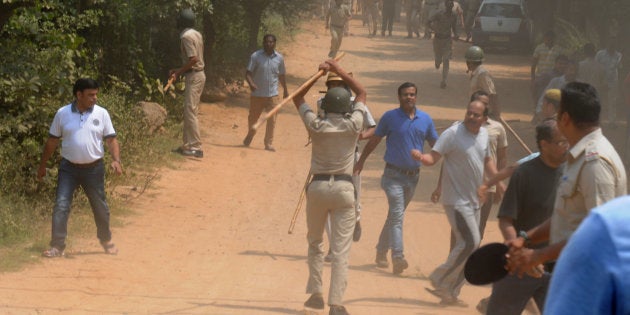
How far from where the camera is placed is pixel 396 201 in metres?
10.1

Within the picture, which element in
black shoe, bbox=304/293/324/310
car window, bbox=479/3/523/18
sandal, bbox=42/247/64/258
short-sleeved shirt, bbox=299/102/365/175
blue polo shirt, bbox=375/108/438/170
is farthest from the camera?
car window, bbox=479/3/523/18

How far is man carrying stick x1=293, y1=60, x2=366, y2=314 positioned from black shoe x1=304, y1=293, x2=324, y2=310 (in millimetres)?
212

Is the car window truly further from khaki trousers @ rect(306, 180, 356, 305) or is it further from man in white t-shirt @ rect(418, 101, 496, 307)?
khaki trousers @ rect(306, 180, 356, 305)

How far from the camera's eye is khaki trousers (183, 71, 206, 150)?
15922 millimetres

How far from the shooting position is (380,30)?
42719mm

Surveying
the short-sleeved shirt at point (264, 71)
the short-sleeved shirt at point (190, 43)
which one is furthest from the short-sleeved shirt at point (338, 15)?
the short-sleeved shirt at point (190, 43)

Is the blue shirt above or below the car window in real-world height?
above

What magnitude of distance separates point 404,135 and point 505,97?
15.5m

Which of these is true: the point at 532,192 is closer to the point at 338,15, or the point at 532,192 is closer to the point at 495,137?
the point at 495,137

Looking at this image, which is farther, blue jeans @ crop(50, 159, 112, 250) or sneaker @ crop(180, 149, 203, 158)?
sneaker @ crop(180, 149, 203, 158)

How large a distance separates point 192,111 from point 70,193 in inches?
241

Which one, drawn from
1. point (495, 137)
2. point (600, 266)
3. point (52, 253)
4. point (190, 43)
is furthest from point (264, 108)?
point (600, 266)

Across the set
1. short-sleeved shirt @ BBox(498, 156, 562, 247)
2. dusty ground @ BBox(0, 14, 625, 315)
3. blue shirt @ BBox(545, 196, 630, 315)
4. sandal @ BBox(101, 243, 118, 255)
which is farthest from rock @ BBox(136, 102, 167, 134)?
blue shirt @ BBox(545, 196, 630, 315)

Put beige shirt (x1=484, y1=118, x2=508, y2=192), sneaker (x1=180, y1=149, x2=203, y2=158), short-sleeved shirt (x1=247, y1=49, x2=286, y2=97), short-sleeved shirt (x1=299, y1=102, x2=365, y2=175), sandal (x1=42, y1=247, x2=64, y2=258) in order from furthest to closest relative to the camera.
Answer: short-sleeved shirt (x1=247, y1=49, x2=286, y2=97), sneaker (x1=180, y1=149, x2=203, y2=158), sandal (x1=42, y1=247, x2=64, y2=258), beige shirt (x1=484, y1=118, x2=508, y2=192), short-sleeved shirt (x1=299, y1=102, x2=365, y2=175)
